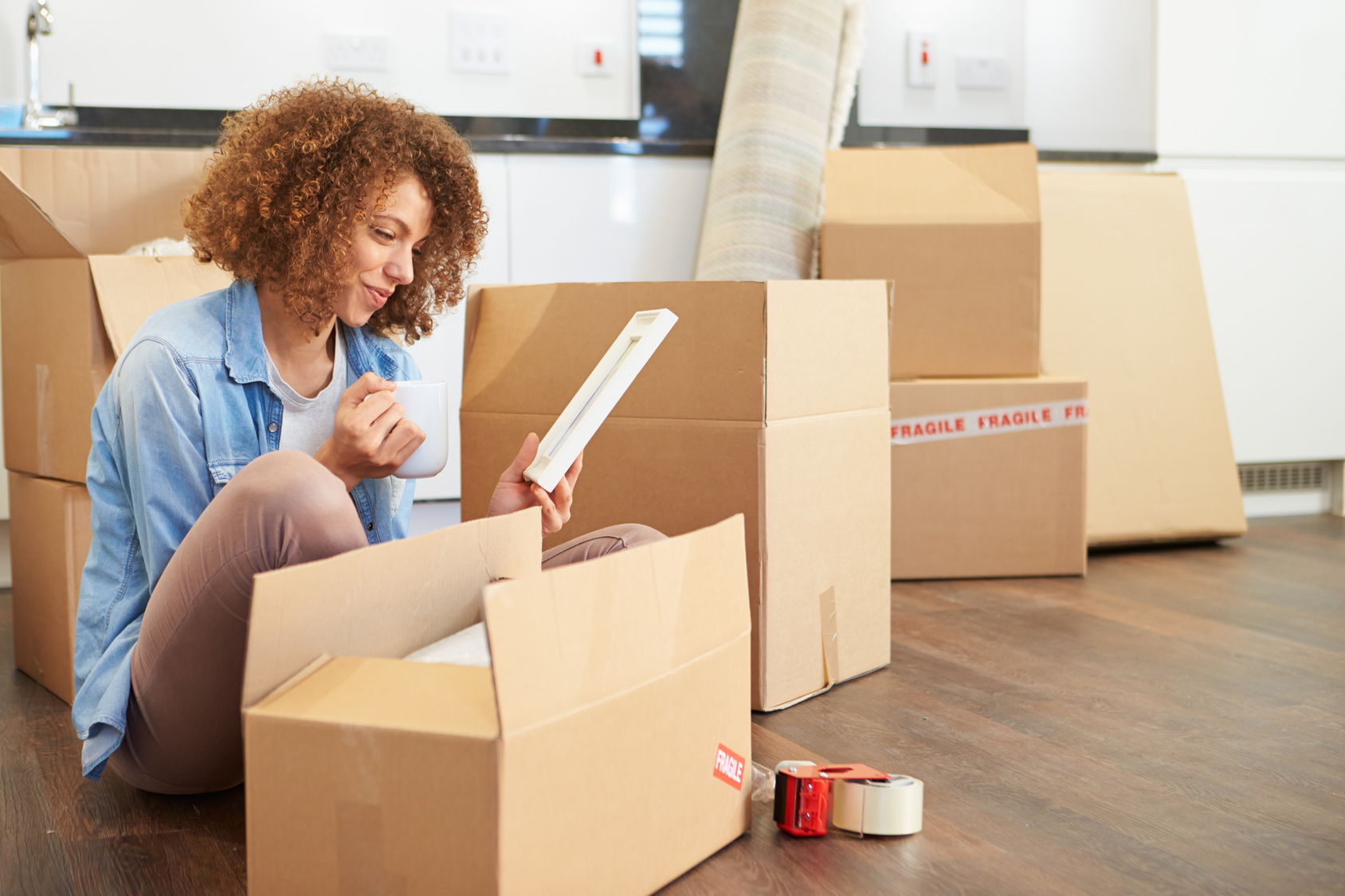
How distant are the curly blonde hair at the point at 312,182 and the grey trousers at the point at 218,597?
0.81 feet

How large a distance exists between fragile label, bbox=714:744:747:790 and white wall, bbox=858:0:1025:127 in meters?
2.01

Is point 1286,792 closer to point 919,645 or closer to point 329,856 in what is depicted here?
point 919,645

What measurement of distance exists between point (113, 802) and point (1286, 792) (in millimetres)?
1094

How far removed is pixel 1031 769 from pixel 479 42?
186 cm

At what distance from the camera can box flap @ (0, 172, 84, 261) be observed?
129 cm

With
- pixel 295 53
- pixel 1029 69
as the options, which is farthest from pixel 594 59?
pixel 1029 69

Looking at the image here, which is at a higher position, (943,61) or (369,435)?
(943,61)

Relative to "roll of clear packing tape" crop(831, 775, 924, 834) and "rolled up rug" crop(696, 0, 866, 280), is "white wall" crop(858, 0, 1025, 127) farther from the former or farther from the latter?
"roll of clear packing tape" crop(831, 775, 924, 834)

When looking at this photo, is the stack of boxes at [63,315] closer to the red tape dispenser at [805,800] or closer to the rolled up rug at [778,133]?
the red tape dispenser at [805,800]

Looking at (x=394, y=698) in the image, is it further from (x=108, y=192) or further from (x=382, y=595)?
(x=108, y=192)

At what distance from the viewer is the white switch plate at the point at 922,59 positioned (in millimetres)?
2619

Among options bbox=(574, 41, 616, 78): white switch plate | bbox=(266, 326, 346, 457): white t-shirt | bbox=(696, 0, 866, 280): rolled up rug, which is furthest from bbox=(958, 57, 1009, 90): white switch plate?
bbox=(266, 326, 346, 457): white t-shirt

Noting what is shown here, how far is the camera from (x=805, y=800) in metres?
0.94

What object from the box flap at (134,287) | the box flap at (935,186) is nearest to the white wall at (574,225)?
the box flap at (935,186)
